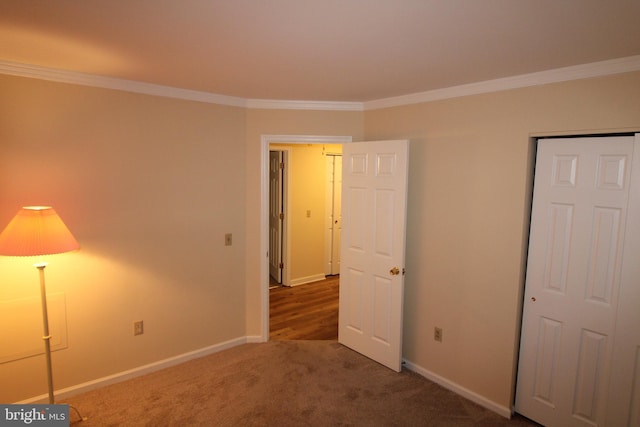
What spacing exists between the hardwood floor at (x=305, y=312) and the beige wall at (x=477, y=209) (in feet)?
3.77

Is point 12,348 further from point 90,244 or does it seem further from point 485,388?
point 485,388

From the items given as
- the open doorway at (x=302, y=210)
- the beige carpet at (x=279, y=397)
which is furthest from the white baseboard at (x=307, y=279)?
the beige carpet at (x=279, y=397)

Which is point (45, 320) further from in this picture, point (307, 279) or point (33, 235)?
point (307, 279)

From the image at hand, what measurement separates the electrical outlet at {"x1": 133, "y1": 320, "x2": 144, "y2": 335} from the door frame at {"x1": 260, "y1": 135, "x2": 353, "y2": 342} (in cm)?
112

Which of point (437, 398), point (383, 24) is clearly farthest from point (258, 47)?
point (437, 398)

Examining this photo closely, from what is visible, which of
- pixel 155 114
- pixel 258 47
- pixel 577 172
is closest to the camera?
pixel 258 47

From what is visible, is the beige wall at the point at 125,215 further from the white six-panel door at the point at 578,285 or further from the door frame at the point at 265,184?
the white six-panel door at the point at 578,285

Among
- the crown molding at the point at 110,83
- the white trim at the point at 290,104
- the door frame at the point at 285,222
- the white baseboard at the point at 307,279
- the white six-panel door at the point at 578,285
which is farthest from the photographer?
the white baseboard at the point at 307,279

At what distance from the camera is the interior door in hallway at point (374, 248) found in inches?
130

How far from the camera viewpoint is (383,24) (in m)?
1.75

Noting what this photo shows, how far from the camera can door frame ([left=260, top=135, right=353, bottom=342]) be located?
12.2ft

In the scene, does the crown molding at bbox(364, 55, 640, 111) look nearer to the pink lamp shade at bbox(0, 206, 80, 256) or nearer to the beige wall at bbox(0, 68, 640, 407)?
the beige wall at bbox(0, 68, 640, 407)

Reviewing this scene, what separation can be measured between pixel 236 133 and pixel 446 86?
1.91 metres

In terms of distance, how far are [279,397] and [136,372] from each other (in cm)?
127
